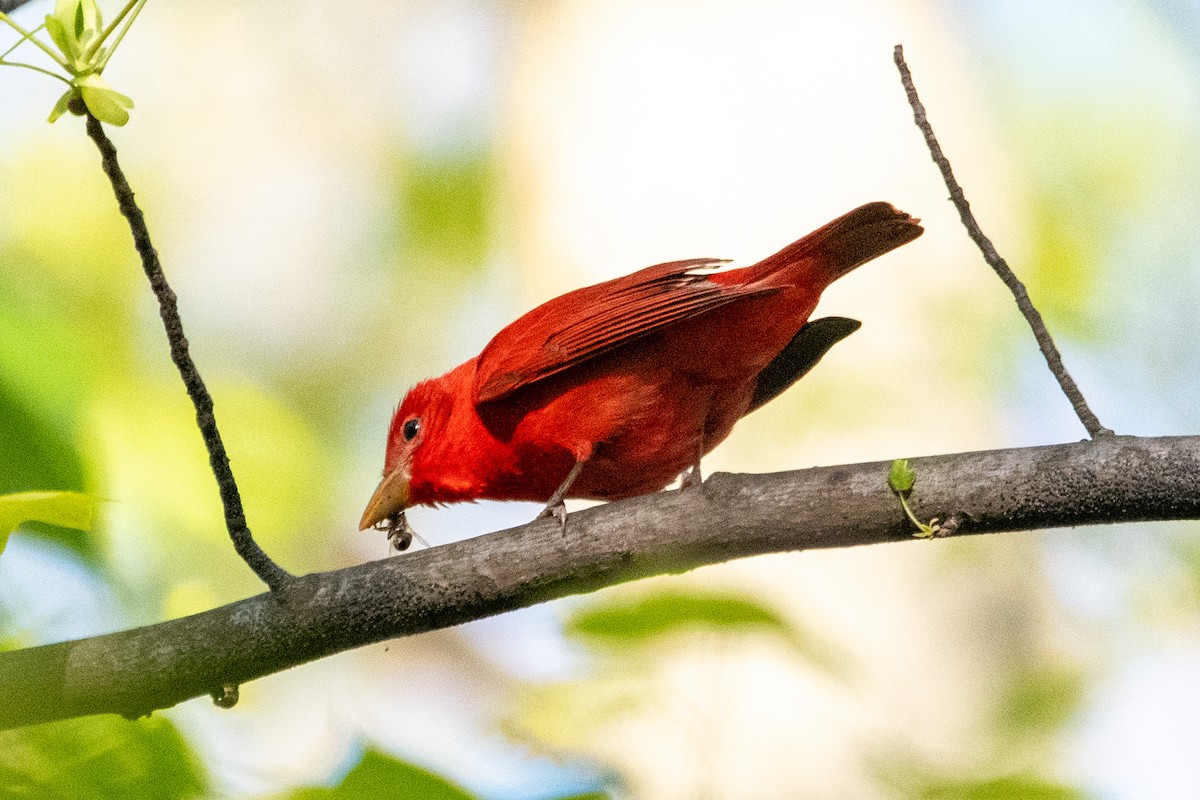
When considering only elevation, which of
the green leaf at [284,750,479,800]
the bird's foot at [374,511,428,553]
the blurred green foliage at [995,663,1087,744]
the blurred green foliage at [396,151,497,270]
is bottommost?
the green leaf at [284,750,479,800]

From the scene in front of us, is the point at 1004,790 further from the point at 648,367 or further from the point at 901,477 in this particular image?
the point at 648,367

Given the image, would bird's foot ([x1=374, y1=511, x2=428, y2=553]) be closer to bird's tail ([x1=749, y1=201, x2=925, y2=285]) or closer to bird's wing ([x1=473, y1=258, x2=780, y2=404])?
bird's wing ([x1=473, y1=258, x2=780, y2=404])

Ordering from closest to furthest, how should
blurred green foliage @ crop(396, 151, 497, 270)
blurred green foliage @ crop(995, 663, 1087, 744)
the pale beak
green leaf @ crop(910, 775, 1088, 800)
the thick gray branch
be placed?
green leaf @ crop(910, 775, 1088, 800)
the thick gray branch
blurred green foliage @ crop(995, 663, 1087, 744)
the pale beak
blurred green foliage @ crop(396, 151, 497, 270)

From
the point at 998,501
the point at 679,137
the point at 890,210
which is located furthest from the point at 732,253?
the point at 998,501

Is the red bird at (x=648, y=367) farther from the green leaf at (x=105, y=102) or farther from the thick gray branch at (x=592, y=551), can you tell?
the green leaf at (x=105, y=102)

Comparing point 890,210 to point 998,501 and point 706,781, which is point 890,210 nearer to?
point 998,501

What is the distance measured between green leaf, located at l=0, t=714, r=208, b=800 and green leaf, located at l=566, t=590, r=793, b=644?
0.66 meters

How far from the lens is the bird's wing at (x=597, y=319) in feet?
12.6

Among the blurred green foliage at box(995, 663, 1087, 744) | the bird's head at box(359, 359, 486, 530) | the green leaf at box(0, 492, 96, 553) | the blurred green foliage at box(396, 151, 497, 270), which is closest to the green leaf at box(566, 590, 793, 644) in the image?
the green leaf at box(0, 492, 96, 553)

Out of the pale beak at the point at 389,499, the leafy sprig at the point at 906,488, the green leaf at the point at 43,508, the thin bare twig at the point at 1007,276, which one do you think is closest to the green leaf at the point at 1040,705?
the leafy sprig at the point at 906,488

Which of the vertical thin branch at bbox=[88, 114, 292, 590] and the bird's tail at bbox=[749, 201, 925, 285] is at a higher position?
the bird's tail at bbox=[749, 201, 925, 285]

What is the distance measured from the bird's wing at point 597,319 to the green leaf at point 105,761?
2.50m

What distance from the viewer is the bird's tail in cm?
385

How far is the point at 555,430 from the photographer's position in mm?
3957
